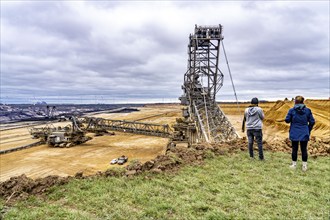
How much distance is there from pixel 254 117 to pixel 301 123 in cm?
144

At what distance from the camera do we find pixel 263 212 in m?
4.41

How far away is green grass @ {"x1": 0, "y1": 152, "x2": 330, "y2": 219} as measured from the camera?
4.36 metres

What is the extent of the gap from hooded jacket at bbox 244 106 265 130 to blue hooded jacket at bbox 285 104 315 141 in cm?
108

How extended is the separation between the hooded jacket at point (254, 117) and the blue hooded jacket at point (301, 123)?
1077 mm

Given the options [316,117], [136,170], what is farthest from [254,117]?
[316,117]

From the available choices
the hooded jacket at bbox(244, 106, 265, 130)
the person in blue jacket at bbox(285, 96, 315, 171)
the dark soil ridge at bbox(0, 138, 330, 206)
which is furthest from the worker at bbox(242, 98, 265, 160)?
the dark soil ridge at bbox(0, 138, 330, 206)

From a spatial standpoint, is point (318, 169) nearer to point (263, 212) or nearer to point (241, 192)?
point (241, 192)

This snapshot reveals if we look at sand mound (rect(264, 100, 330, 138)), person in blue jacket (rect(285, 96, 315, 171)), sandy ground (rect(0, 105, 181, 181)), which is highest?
person in blue jacket (rect(285, 96, 315, 171))

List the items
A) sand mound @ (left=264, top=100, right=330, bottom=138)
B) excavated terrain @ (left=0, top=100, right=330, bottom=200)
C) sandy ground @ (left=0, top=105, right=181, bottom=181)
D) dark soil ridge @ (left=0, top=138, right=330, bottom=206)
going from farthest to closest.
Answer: sand mound @ (left=264, top=100, right=330, bottom=138), sandy ground @ (left=0, top=105, right=181, bottom=181), excavated terrain @ (left=0, top=100, right=330, bottom=200), dark soil ridge @ (left=0, top=138, right=330, bottom=206)

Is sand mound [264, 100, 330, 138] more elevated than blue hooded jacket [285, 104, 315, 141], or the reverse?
blue hooded jacket [285, 104, 315, 141]

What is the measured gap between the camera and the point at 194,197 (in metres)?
4.96

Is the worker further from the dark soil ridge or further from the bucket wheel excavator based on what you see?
the bucket wheel excavator

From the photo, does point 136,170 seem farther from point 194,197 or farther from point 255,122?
point 255,122

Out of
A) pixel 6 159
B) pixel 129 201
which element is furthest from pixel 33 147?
pixel 129 201
